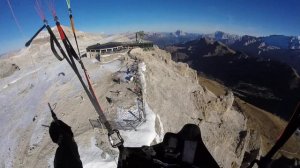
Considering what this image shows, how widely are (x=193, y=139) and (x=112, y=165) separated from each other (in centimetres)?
1413

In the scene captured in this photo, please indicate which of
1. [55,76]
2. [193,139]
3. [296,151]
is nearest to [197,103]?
[55,76]

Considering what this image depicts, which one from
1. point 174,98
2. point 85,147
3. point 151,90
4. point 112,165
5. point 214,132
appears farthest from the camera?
point 214,132

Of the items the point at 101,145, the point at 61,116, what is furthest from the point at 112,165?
the point at 61,116

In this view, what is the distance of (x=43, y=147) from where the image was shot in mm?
18906

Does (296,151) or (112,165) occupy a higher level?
(112,165)

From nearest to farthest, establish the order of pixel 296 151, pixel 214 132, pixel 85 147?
pixel 85 147 < pixel 214 132 < pixel 296 151

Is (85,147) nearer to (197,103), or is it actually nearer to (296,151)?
(197,103)

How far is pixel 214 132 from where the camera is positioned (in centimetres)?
3772

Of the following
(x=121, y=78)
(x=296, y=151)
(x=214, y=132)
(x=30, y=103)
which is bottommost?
(x=296, y=151)

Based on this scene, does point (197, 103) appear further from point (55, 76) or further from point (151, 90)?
point (55, 76)

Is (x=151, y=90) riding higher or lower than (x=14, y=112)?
higher

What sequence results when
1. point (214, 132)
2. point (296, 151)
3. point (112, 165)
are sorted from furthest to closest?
1. point (296, 151)
2. point (214, 132)
3. point (112, 165)

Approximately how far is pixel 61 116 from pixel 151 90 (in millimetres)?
10183

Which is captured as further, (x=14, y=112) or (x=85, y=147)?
(x=14, y=112)
